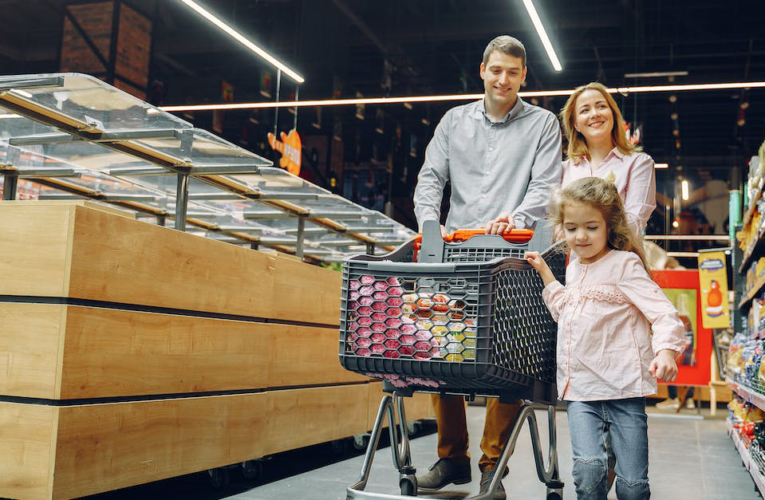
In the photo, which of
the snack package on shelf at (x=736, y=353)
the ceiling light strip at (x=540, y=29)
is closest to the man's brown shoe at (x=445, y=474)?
the snack package on shelf at (x=736, y=353)

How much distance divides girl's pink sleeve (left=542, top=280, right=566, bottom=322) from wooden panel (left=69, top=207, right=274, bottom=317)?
138cm

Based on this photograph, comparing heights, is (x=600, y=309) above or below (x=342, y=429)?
above

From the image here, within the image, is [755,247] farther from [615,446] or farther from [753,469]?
[615,446]

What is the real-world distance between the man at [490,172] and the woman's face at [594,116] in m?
0.15

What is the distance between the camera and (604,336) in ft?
7.39

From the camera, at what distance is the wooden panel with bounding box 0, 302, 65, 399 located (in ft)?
7.84

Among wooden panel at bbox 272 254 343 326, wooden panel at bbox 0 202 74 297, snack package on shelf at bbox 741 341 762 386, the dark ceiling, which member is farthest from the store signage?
wooden panel at bbox 0 202 74 297

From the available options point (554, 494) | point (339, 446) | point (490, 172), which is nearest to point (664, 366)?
point (554, 494)

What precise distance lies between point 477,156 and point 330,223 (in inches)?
105

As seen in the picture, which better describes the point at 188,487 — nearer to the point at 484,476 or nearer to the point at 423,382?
the point at 484,476

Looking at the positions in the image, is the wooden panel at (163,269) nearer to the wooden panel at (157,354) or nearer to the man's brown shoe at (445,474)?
the wooden panel at (157,354)

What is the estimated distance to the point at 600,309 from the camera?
2.27 m

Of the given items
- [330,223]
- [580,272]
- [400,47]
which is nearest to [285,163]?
[400,47]

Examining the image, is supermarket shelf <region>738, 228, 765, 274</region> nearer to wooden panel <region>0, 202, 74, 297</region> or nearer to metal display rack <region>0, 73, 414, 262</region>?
metal display rack <region>0, 73, 414, 262</region>
